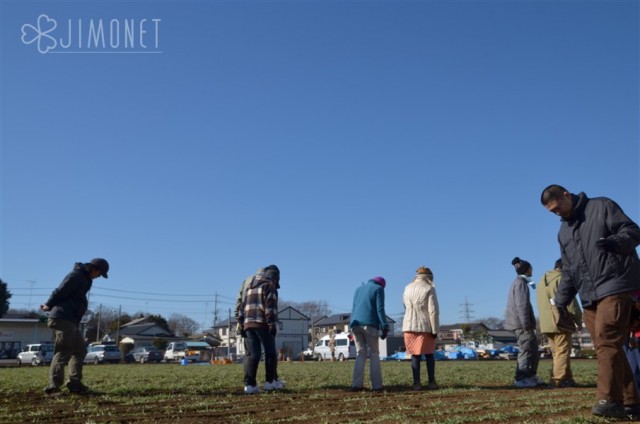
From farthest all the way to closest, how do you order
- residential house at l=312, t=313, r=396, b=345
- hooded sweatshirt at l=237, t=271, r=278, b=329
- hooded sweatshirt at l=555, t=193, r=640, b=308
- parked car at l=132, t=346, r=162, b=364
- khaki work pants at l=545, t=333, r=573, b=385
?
1. residential house at l=312, t=313, r=396, b=345
2. parked car at l=132, t=346, r=162, b=364
3. khaki work pants at l=545, t=333, r=573, b=385
4. hooded sweatshirt at l=237, t=271, r=278, b=329
5. hooded sweatshirt at l=555, t=193, r=640, b=308

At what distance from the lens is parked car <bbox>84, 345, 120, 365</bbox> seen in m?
42.7

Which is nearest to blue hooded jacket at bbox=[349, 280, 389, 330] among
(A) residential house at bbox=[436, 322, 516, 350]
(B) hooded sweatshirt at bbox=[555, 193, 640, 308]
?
(B) hooded sweatshirt at bbox=[555, 193, 640, 308]

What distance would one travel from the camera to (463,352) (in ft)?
139

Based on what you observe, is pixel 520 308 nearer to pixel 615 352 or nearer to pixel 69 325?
pixel 615 352

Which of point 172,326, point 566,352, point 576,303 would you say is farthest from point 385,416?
point 172,326

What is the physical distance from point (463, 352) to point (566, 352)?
120ft

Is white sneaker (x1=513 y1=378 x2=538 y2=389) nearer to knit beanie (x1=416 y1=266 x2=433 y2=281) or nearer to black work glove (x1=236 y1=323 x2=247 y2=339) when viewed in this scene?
knit beanie (x1=416 y1=266 x2=433 y2=281)

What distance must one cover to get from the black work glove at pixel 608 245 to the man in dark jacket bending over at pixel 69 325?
6292 mm

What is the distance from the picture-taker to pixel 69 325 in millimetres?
7086

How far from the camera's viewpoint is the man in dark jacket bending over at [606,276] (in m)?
4.23

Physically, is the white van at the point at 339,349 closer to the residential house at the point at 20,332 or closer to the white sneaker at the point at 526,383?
the residential house at the point at 20,332

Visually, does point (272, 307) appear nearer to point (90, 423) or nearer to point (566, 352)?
point (90, 423)

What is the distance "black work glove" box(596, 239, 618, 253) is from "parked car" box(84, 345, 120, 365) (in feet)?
146

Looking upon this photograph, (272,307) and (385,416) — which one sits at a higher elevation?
(272,307)
